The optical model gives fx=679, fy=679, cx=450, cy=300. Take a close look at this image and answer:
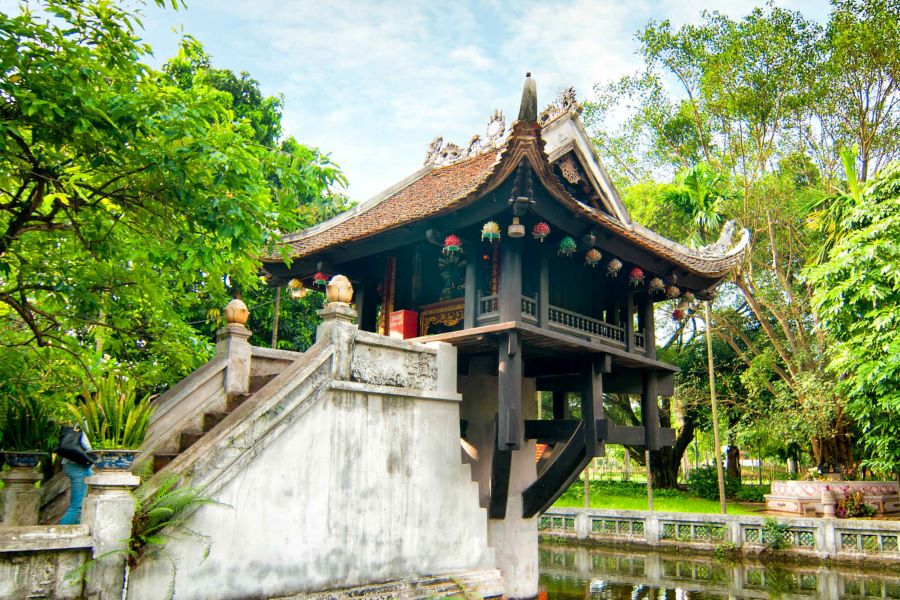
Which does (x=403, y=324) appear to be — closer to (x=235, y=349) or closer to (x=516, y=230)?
(x=516, y=230)

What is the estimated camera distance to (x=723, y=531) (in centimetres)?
1700

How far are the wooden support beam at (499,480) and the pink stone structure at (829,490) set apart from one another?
1376 cm

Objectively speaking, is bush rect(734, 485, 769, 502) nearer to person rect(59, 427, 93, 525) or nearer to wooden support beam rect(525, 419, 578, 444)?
wooden support beam rect(525, 419, 578, 444)

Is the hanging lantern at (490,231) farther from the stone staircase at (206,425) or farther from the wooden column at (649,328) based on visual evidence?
the wooden column at (649,328)

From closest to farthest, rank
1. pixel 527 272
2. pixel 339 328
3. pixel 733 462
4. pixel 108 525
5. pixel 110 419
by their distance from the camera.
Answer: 1. pixel 108 525
2. pixel 110 419
3. pixel 339 328
4. pixel 527 272
5. pixel 733 462

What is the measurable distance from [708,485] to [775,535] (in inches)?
378

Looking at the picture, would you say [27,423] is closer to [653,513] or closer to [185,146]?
[185,146]

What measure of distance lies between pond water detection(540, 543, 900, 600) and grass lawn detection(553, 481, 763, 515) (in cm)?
485

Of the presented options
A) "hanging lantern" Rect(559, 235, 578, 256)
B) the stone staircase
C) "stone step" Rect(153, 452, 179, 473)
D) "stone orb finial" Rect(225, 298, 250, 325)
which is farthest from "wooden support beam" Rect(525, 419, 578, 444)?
"stone step" Rect(153, 452, 179, 473)

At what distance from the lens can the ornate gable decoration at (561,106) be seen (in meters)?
10.8

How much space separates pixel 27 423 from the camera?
570cm

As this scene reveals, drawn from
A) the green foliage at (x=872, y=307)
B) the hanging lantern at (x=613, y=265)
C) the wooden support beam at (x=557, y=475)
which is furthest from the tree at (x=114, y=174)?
the green foliage at (x=872, y=307)

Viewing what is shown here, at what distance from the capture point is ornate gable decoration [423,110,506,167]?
11266 mm

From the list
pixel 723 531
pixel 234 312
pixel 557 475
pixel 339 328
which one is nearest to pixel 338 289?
pixel 339 328
